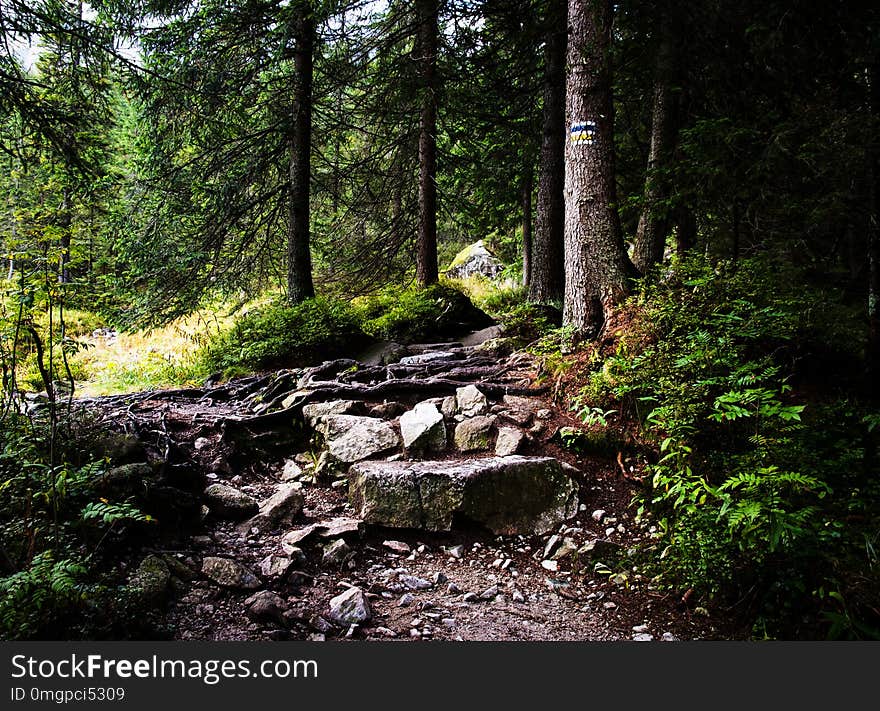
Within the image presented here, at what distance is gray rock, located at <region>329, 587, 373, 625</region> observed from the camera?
11.7ft

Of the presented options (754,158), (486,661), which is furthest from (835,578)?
(754,158)

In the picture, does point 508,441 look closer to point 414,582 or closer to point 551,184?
point 414,582

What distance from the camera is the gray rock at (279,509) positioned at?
4.79 meters

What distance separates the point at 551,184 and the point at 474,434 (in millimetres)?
6942

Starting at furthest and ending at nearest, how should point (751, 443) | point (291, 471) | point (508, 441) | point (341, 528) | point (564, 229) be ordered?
point (564, 229) → point (291, 471) → point (508, 441) → point (341, 528) → point (751, 443)

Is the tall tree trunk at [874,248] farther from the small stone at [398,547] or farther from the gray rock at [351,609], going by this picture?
the gray rock at [351,609]

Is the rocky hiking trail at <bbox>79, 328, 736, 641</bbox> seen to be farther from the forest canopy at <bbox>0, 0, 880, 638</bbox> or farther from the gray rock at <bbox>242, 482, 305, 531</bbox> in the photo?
the forest canopy at <bbox>0, 0, 880, 638</bbox>

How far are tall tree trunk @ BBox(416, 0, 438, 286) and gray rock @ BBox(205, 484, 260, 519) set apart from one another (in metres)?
8.69

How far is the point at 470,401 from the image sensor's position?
6227 millimetres

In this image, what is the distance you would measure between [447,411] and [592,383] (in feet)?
5.89

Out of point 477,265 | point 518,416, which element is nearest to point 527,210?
point 477,265

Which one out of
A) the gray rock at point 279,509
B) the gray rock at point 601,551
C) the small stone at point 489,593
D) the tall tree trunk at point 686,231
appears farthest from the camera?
the tall tree trunk at point 686,231

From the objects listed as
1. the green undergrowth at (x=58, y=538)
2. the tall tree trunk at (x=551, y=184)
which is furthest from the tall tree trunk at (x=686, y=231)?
the green undergrowth at (x=58, y=538)

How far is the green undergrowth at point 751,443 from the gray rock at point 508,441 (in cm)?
77
